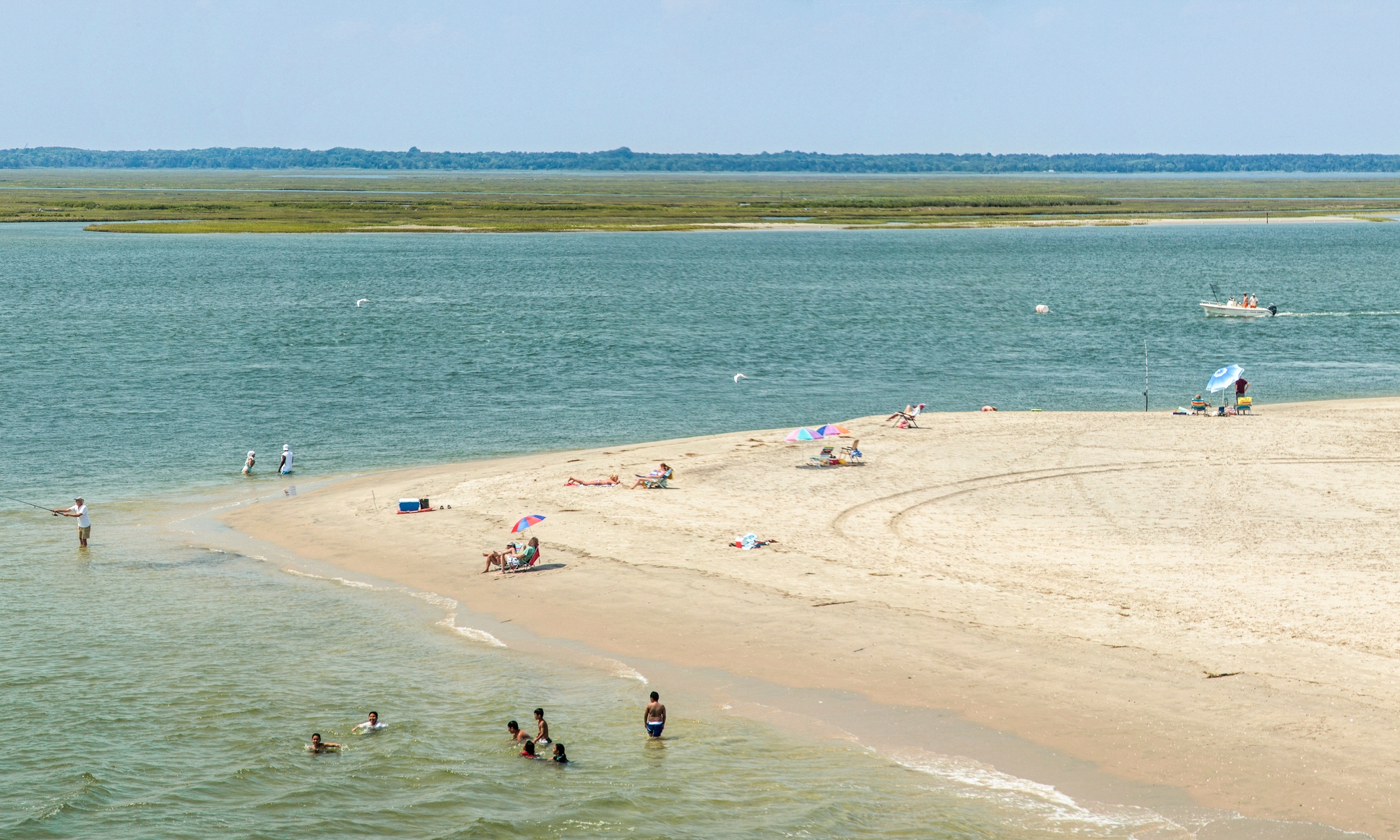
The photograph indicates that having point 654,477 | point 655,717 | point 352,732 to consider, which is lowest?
point 352,732

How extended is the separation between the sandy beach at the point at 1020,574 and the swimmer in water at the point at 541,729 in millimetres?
3958

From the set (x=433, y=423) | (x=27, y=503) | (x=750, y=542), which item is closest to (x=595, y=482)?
(x=750, y=542)

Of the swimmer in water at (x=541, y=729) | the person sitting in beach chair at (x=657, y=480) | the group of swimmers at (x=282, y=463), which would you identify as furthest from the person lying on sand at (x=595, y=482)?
the swimmer in water at (x=541, y=729)

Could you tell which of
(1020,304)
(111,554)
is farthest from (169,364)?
(1020,304)

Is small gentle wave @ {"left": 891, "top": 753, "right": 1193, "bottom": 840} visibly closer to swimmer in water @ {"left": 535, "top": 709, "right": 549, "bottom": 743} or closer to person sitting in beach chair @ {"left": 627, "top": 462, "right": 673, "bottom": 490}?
swimmer in water @ {"left": 535, "top": 709, "right": 549, "bottom": 743}

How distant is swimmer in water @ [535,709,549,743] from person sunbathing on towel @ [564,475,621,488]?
16402mm

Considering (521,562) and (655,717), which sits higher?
(521,562)

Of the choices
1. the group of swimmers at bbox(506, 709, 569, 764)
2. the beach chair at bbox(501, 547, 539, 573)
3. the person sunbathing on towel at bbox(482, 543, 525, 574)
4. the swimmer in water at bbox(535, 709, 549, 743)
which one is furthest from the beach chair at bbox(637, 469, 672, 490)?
the swimmer in water at bbox(535, 709, 549, 743)

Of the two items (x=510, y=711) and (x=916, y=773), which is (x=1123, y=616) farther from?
(x=510, y=711)

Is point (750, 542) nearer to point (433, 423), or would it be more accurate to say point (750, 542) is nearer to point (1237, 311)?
point (433, 423)

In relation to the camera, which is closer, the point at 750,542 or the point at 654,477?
the point at 750,542

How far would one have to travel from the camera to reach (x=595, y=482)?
36719 mm

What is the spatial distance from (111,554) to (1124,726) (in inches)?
1004

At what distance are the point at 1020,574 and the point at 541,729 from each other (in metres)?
12.0
